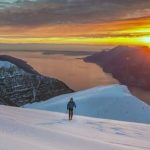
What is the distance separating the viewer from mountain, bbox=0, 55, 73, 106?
5950 inches

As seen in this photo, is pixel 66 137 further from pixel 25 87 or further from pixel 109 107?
pixel 25 87

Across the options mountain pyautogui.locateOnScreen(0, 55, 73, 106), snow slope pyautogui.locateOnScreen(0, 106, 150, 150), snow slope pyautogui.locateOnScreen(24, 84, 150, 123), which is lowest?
snow slope pyautogui.locateOnScreen(0, 106, 150, 150)

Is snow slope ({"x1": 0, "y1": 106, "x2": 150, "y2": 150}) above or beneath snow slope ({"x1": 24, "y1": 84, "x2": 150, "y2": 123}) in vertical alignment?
beneath

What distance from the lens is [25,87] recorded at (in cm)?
16888

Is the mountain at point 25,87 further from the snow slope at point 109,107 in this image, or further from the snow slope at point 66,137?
the snow slope at point 66,137

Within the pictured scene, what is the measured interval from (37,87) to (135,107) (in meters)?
100

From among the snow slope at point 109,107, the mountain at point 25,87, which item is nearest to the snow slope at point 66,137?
the snow slope at point 109,107

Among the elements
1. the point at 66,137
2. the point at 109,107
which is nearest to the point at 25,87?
the point at 109,107

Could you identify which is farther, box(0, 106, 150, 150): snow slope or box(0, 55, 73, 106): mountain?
box(0, 55, 73, 106): mountain

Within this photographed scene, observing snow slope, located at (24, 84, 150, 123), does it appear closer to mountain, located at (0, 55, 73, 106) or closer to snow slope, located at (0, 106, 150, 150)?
snow slope, located at (0, 106, 150, 150)

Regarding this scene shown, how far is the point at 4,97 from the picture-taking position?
153 metres

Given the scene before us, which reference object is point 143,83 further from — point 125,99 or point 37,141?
point 37,141

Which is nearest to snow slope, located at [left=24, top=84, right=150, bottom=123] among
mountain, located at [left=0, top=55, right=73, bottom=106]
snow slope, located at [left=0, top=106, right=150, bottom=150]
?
snow slope, located at [left=0, top=106, right=150, bottom=150]

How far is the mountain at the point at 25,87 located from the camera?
151 metres
